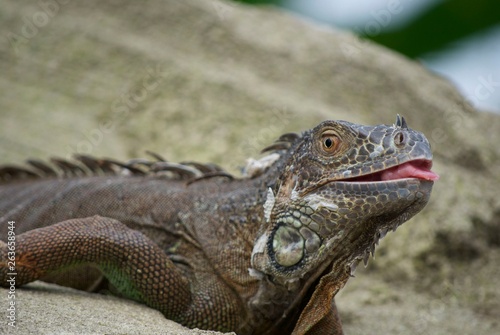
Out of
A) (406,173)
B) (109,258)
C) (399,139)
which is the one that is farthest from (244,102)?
(406,173)

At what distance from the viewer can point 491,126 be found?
438 inches

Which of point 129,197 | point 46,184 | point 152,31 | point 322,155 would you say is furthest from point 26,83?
point 322,155

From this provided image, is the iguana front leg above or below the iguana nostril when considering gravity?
below

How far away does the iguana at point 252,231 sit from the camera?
4938mm

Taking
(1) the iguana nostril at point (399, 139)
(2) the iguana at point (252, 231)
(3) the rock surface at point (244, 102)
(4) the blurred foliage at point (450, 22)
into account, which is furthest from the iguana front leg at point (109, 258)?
(4) the blurred foliage at point (450, 22)

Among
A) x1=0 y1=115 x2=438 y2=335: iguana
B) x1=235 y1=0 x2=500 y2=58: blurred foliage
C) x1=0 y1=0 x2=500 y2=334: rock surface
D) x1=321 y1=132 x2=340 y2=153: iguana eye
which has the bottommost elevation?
x1=0 y1=115 x2=438 y2=335: iguana

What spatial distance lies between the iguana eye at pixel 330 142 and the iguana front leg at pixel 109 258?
166 cm

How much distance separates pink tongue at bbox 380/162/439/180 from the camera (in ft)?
15.9

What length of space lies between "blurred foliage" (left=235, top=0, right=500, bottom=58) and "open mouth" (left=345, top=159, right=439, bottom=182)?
8.58m

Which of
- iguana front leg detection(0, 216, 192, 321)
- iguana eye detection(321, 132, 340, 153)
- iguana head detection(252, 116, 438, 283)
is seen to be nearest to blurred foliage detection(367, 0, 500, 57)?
iguana head detection(252, 116, 438, 283)

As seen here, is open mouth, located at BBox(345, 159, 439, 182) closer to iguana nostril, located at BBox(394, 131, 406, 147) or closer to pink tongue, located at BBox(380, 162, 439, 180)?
pink tongue, located at BBox(380, 162, 439, 180)

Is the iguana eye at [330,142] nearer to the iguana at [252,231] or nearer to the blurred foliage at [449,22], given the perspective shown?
the iguana at [252,231]

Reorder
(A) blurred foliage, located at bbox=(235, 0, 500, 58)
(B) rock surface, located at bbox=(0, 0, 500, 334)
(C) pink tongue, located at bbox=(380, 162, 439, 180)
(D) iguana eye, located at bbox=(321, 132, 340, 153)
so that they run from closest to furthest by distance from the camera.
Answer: (C) pink tongue, located at bbox=(380, 162, 439, 180)
(D) iguana eye, located at bbox=(321, 132, 340, 153)
(B) rock surface, located at bbox=(0, 0, 500, 334)
(A) blurred foliage, located at bbox=(235, 0, 500, 58)

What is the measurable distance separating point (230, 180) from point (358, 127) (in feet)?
5.59
